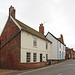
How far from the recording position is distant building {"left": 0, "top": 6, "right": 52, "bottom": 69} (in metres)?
17.6

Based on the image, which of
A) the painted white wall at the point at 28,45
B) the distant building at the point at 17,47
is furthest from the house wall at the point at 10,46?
the painted white wall at the point at 28,45

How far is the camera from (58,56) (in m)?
32.9

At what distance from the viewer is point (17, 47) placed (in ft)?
58.8

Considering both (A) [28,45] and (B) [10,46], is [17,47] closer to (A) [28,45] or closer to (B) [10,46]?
(B) [10,46]

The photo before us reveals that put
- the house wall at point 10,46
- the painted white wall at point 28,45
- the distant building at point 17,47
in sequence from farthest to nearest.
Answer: the painted white wall at point 28,45 < the house wall at point 10,46 < the distant building at point 17,47

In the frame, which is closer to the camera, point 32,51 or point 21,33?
point 21,33

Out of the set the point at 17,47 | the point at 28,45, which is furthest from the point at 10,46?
the point at 28,45

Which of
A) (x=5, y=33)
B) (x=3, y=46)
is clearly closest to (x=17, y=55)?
(x=3, y=46)

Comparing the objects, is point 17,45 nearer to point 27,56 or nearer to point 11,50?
point 11,50

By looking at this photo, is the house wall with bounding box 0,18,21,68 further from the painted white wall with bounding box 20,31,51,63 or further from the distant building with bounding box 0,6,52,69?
the painted white wall with bounding box 20,31,51,63

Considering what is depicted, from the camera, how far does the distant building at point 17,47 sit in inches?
694

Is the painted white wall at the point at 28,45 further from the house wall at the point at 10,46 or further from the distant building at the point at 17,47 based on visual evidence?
the house wall at the point at 10,46

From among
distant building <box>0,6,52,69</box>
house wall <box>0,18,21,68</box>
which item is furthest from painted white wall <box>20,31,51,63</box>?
house wall <box>0,18,21,68</box>

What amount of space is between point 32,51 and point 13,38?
15.3 ft
